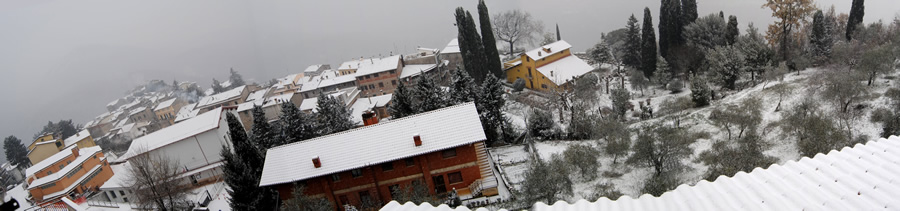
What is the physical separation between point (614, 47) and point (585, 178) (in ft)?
133

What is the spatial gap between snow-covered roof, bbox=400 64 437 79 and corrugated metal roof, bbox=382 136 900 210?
141 ft

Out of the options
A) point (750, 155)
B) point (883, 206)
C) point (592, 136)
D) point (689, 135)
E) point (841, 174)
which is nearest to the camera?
point (883, 206)

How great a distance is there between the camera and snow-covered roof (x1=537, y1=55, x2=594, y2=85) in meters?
38.8

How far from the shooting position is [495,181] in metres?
18.4

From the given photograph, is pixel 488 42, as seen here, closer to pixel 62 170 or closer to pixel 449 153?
pixel 449 153

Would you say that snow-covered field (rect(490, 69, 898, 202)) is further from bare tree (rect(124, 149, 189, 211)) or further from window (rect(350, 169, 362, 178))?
bare tree (rect(124, 149, 189, 211))

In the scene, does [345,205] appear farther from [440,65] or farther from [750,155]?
[440,65]

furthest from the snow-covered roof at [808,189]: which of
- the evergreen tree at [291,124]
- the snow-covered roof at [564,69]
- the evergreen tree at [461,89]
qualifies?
the snow-covered roof at [564,69]

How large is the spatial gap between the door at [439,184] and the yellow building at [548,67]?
2189cm

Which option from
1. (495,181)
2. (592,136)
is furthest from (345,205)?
(592,136)

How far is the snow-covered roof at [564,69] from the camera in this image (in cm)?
3884

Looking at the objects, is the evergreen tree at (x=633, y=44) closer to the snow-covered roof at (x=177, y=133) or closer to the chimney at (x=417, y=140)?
the chimney at (x=417, y=140)

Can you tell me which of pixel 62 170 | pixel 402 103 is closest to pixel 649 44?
pixel 402 103

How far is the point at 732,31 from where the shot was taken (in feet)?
112
